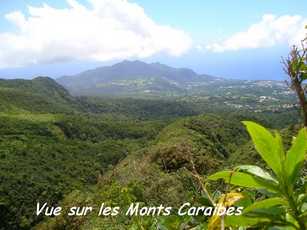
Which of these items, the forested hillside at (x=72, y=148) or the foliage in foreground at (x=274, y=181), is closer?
the foliage in foreground at (x=274, y=181)

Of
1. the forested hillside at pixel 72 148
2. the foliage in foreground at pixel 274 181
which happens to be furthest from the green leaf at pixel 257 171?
the forested hillside at pixel 72 148

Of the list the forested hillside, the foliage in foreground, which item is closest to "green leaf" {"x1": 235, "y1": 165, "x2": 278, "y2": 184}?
the foliage in foreground

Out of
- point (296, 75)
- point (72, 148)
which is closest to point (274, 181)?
point (296, 75)

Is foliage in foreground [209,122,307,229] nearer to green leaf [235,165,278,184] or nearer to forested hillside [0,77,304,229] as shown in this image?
green leaf [235,165,278,184]

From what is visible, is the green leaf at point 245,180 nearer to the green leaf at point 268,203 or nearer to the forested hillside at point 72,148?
the green leaf at point 268,203

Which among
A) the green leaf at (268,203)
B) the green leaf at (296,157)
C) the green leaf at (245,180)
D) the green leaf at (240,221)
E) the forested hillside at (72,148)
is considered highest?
the green leaf at (296,157)

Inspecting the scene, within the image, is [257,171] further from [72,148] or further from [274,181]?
[72,148]
